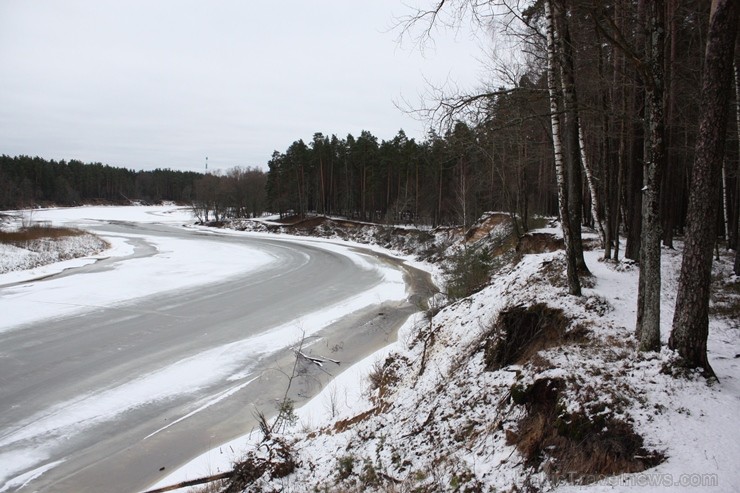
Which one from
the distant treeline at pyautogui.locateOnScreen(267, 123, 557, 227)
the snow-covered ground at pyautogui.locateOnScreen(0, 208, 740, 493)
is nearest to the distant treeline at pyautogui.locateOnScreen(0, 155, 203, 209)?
the distant treeline at pyautogui.locateOnScreen(267, 123, 557, 227)

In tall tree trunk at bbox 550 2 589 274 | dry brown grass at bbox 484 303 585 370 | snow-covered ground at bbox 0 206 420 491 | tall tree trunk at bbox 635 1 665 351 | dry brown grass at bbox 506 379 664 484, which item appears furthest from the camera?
snow-covered ground at bbox 0 206 420 491

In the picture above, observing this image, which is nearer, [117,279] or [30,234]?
[117,279]

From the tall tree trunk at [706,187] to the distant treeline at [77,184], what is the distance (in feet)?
317

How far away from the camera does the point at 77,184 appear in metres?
118

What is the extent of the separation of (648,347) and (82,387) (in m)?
12.3

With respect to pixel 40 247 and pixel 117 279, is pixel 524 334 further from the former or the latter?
pixel 40 247

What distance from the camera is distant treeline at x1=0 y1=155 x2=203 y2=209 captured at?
93.2 meters

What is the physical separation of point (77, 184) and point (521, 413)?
144 meters

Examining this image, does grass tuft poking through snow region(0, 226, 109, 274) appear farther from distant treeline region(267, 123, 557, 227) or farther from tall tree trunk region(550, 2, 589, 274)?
tall tree trunk region(550, 2, 589, 274)

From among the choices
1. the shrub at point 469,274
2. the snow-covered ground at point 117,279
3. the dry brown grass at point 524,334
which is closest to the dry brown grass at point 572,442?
the dry brown grass at point 524,334

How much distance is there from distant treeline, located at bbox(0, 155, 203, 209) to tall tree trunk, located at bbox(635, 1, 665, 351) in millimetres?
95956

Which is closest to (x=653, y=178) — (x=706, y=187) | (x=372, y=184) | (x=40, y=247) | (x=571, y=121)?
(x=706, y=187)

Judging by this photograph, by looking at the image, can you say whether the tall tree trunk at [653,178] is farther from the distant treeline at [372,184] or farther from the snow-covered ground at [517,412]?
the distant treeline at [372,184]

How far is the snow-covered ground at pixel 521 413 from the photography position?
3744 mm
